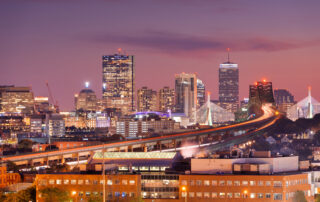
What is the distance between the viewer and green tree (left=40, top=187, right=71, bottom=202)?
96.7 meters

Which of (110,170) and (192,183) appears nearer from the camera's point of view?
(192,183)

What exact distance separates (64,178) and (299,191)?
26.1 m

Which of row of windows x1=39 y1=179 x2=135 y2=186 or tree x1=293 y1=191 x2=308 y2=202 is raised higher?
row of windows x1=39 y1=179 x2=135 y2=186

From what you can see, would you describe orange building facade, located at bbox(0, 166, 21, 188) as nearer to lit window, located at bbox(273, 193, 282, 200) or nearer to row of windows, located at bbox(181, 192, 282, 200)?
row of windows, located at bbox(181, 192, 282, 200)

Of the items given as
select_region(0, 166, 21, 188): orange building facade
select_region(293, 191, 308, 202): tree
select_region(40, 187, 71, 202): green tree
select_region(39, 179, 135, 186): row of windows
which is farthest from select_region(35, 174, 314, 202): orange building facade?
select_region(0, 166, 21, 188): orange building facade

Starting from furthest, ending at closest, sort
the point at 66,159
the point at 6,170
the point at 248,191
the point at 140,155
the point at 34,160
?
the point at 66,159
the point at 34,160
the point at 6,170
the point at 140,155
the point at 248,191

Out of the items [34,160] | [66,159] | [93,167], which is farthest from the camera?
[66,159]

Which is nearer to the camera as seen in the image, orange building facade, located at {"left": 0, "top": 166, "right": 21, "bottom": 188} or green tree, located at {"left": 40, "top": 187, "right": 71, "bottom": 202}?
green tree, located at {"left": 40, "top": 187, "right": 71, "bottom": 202}

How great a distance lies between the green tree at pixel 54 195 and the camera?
96688mm

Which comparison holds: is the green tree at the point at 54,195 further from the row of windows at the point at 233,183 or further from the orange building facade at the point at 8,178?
the orange building facade at the point at 8,178

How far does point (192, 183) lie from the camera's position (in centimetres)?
9925

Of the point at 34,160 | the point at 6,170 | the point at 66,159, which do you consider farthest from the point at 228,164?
the point at 66,159

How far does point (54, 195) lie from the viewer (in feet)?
318

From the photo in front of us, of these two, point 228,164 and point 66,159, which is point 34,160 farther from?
point 228,164
